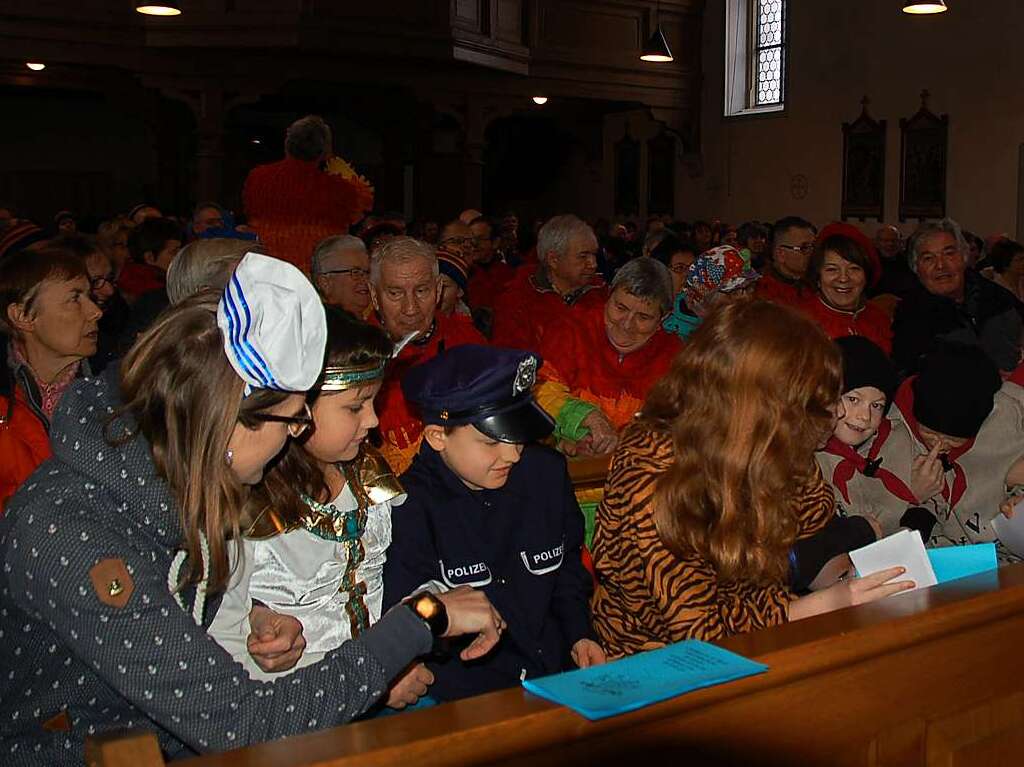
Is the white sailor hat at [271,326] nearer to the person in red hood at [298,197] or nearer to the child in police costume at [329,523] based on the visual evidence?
the child in police costume at [329,523]

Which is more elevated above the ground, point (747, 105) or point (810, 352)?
point (747, 105)

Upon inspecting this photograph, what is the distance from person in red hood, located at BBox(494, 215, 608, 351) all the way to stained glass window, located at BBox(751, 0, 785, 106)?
12.1 m

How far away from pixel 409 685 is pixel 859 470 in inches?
64.6

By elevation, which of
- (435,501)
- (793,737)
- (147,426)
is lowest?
(793,737)

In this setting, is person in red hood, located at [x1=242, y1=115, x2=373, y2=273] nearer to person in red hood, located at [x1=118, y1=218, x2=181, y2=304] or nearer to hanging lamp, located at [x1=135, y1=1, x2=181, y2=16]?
person in red hood, located at [x1=118, y1=218, x2=181, y2=304]

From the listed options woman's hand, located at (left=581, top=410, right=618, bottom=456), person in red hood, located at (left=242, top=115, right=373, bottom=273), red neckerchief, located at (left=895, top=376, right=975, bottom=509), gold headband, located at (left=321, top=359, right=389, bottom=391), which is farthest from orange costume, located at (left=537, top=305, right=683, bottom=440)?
gold headband, located at (left=321, top=359, right=389, bottom=391)

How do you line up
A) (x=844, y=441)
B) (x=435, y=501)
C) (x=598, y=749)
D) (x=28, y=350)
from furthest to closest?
(x=28, y=350), (x=844, y=441), (x=435, y=501), (x=598, y=749)

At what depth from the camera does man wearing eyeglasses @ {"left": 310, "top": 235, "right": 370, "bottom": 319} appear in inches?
203

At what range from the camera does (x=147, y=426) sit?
1851 mm

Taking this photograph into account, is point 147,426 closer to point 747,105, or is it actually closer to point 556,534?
point 556,534

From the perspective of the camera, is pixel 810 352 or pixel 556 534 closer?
pixel 810 352

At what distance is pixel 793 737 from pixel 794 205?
16199 millimetres

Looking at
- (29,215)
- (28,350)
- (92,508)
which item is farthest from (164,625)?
(29,215)

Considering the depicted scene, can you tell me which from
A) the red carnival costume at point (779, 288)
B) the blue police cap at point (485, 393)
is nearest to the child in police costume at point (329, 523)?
the blue police cap at point (485, 393)
